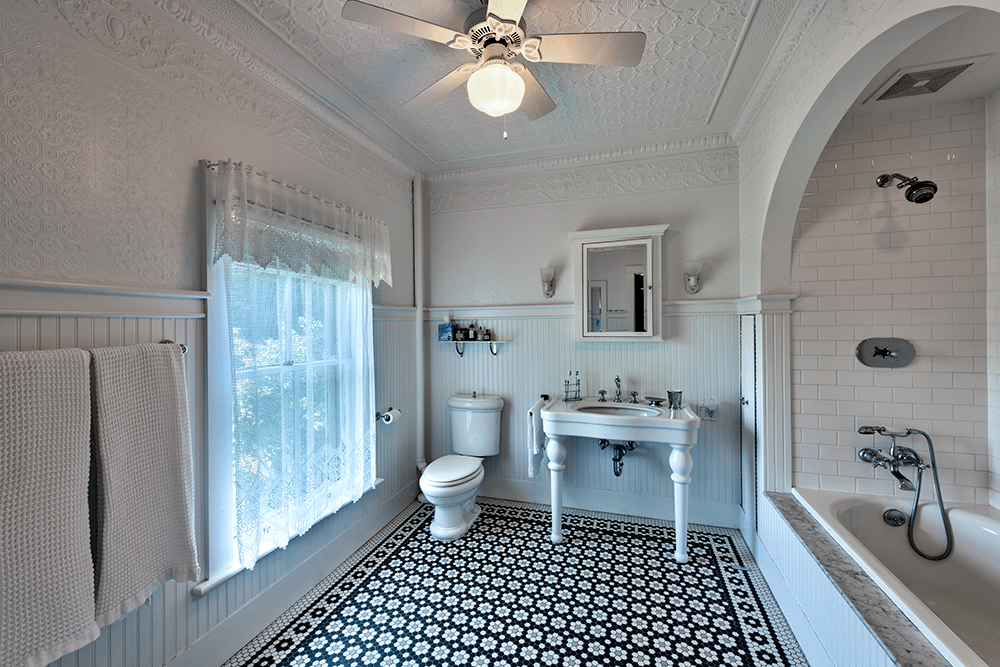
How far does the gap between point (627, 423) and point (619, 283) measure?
0.96 metres

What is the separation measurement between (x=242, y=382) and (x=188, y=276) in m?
0.44

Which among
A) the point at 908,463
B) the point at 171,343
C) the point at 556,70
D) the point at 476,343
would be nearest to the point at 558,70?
the point at 556,70

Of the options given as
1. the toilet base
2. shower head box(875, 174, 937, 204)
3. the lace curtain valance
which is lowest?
the toilet base

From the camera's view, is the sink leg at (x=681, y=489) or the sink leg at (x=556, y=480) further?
the sink leg at (x=556, y=480)

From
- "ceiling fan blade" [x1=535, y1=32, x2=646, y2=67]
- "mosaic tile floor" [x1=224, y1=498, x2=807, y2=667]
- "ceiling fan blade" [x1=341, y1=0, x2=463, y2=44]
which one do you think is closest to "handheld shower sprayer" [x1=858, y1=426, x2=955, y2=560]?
"mosaic tile floor" [x1=224, y1=498, x2=807, y2=667]

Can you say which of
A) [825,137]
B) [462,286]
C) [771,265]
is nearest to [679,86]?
[825,137]

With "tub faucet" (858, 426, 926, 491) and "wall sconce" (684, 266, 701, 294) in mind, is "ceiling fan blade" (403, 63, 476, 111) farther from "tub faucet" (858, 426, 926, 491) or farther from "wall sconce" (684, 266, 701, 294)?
"tub faucet" (858, 426, 926, 491)

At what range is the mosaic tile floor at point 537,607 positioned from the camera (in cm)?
163

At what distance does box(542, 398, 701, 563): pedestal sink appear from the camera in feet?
7.30

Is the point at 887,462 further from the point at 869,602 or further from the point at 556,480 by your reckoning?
the point at 556,480

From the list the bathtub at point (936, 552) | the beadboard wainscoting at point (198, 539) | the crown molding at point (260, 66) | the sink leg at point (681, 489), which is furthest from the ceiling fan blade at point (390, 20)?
the bathtub at point (936, 552)

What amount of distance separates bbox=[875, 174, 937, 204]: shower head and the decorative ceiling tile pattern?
901 mm

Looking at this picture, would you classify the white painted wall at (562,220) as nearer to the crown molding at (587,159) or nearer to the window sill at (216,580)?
the crown molding at (587,159)

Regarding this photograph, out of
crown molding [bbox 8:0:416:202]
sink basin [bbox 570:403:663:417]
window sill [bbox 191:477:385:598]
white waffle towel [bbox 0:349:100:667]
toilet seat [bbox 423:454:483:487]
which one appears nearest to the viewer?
white waffle towel [bbox 0:349:100:667]
